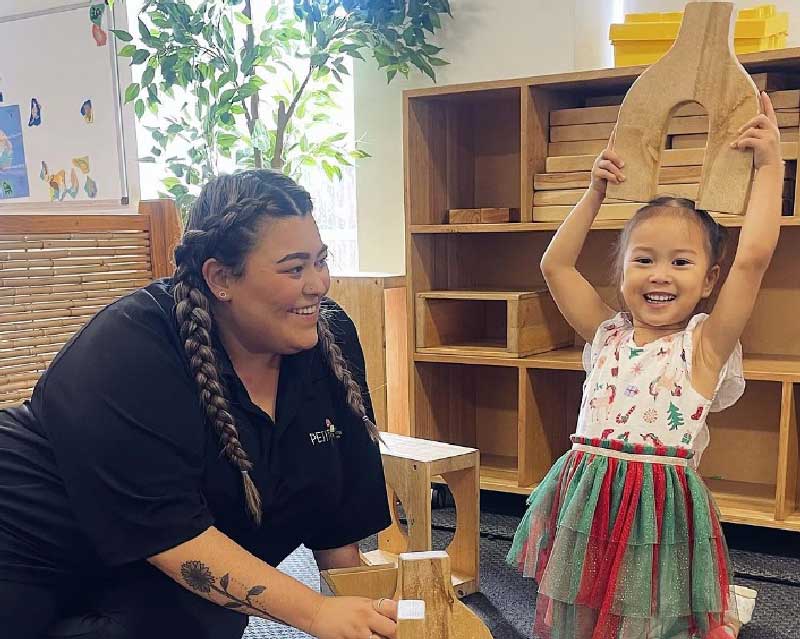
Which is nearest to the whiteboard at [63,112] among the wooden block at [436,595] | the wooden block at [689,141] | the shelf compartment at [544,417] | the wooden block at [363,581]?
the shelf compartment at [544,417]

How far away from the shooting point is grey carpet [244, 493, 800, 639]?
1.67 m

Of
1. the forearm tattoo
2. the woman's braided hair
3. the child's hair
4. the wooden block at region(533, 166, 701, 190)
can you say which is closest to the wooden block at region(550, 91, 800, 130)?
the wooden block at region(533, 166, 701, 190)

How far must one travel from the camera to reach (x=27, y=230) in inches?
56.4

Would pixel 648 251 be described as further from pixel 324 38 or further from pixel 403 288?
pixel 324 38

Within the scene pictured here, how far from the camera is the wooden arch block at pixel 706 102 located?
1.31 m

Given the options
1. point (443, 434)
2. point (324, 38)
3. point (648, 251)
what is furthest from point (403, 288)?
point (648, 251)

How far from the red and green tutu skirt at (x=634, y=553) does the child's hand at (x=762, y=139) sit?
1.66 ft

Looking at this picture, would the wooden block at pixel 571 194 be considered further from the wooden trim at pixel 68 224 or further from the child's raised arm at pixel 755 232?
the wooden trim at pixel 68 224

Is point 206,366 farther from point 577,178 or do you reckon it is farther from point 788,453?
point 788,453

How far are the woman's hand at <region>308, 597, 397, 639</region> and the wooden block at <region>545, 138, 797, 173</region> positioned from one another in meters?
1.16

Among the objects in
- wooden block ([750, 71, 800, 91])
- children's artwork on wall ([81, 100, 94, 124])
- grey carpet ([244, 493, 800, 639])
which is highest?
children's artwork on wall ([81, 100, 94, 124])

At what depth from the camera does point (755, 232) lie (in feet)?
4.30

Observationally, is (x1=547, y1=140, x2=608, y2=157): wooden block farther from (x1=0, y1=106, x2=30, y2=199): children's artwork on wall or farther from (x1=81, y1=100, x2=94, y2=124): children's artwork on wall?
(x1=0, y1=106, x2=30, y2=199): children's artwork on wall

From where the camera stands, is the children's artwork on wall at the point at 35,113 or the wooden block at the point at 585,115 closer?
the wooden block at the point at 585,115
